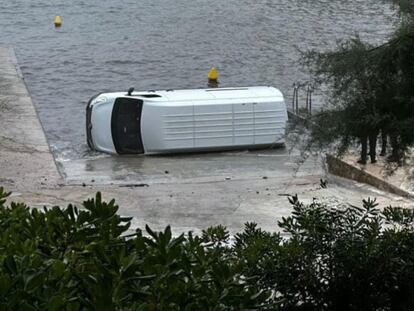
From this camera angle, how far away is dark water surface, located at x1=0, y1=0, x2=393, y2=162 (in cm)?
2598

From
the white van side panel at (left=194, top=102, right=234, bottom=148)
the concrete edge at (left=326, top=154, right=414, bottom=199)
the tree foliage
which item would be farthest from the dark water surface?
the tree foliage

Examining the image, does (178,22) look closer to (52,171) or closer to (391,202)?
(52,171)

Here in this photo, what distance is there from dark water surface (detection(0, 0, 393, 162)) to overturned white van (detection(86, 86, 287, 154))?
38.6 inches

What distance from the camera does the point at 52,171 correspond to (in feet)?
50.9

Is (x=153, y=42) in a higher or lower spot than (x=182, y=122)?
higher

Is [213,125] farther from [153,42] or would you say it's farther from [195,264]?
[153,42]

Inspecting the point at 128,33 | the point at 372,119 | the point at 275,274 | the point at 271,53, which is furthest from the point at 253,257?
the point at 128,33

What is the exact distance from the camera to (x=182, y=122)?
58.3 feet

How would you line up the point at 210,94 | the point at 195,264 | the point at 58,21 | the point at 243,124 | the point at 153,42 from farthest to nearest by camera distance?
the point at 58,21 < the point at 153,42 < the point at 210,94 < the point at 243,124 < the point at 195,264

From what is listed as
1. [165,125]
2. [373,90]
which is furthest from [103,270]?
[165,125]

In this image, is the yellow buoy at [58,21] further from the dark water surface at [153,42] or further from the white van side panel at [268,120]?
the white van side panel at [268,120]

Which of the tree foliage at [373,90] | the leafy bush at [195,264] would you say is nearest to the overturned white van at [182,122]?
the tree foliage at [373,90]

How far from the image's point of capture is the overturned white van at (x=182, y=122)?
17.7 m

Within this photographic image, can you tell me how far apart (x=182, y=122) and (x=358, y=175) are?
5.61m
